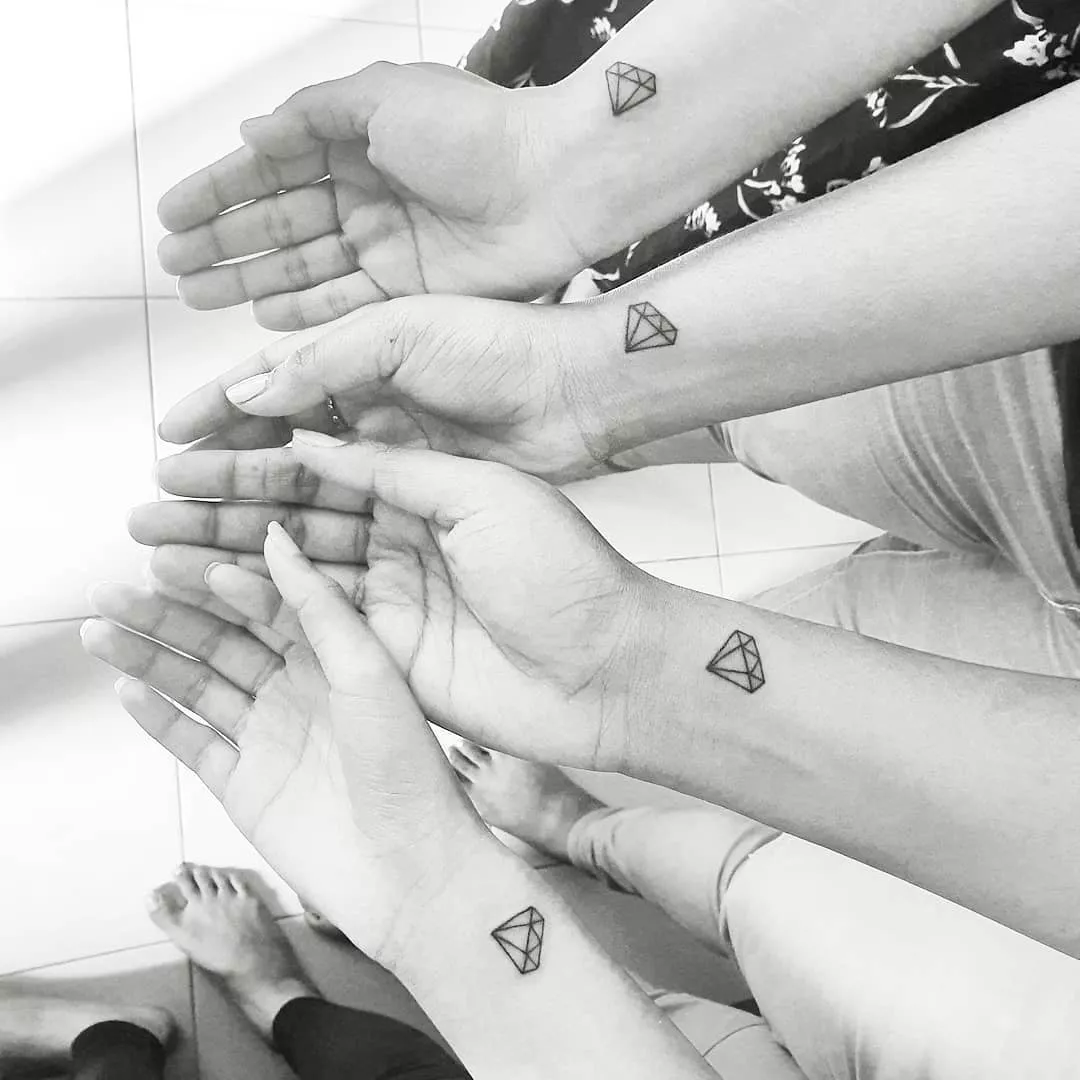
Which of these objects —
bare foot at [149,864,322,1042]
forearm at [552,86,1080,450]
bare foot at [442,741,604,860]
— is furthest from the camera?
bare foot at [442,741,604,860]

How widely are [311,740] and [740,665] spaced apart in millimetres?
375

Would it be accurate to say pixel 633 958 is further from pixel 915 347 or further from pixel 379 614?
pixel 915 347

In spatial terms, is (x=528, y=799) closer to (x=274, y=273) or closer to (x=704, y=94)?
(x=274, y=273)

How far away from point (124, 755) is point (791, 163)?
3.40 ft

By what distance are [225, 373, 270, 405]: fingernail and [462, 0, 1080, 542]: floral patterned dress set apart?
42 cm

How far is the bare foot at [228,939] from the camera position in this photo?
1175 millimetres

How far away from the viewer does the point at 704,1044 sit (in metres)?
1.02

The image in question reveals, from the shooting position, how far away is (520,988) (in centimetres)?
75

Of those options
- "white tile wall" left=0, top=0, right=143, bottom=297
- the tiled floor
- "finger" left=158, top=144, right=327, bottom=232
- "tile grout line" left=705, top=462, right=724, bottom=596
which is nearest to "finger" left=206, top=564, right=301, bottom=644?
"finger" left=158, top=144, right=327, bottom=232

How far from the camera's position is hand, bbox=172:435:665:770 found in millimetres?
735

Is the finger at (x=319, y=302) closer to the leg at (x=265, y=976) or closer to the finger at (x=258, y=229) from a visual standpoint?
the finger at (x=258, y=229)

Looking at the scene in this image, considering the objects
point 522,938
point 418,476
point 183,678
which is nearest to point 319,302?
point 418,476

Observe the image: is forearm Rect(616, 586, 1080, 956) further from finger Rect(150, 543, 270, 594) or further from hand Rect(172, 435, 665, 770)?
finger Rect(150, 543, 270, 594)

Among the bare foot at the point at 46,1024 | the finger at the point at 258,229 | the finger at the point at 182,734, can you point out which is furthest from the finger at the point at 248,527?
the bare foot at the point at 46,1024
